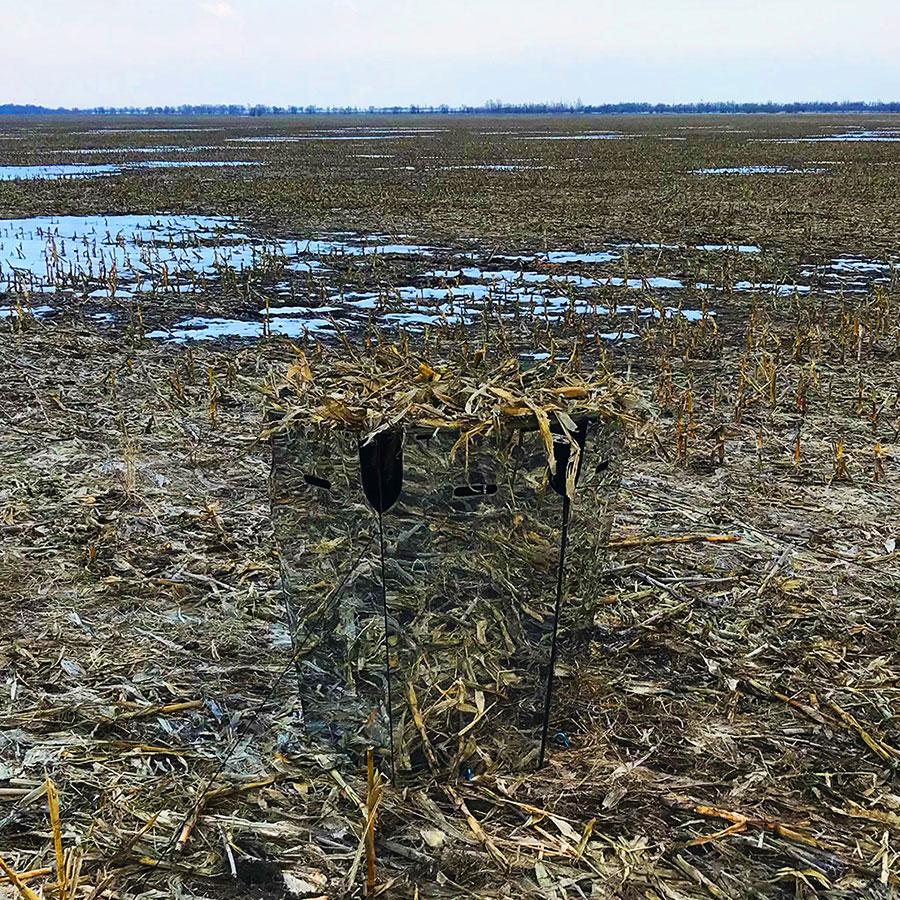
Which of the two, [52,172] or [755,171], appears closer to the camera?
[755,171]

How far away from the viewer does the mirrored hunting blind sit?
270 cm

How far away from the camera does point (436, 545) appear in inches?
111

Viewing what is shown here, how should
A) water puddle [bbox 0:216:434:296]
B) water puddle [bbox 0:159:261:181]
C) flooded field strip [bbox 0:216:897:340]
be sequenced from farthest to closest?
water puddle [bbox 0:159:261:181] < water puddle [bbox 0:216:434:296] < flooded field strip [bbox 0:216:897:340]

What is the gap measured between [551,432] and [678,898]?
133 cm

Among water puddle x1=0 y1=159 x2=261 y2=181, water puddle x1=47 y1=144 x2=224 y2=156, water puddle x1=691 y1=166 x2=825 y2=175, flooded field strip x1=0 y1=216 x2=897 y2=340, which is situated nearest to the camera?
flooded field strip x1=0 y1=216 x2=897 y2=340

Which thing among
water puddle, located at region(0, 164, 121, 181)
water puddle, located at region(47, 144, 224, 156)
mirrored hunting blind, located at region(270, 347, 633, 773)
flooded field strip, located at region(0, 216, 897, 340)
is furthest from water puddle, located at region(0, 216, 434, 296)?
water puddle, located at region(47, 144, 224, 156)

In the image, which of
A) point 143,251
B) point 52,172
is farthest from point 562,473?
point 52,172

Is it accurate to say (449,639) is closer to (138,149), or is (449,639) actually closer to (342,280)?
(342,280)

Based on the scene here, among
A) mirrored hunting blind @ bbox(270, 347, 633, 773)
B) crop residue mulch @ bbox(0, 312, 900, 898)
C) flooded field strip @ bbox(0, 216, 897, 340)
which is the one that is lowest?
crop residue mulch @ bbox(0, 312, 900, 898)

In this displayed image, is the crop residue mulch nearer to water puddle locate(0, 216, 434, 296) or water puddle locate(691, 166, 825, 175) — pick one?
water puddle locate(0, 216, 434, 296)

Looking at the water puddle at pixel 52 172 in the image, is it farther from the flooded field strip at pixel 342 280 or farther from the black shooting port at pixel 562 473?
the black shooting port at pixel 562 473

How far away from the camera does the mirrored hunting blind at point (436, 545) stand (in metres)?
2.70

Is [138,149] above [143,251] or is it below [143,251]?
above

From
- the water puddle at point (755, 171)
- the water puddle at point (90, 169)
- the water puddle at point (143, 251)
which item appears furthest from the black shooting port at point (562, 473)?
the water puddle at point (755, 171)
